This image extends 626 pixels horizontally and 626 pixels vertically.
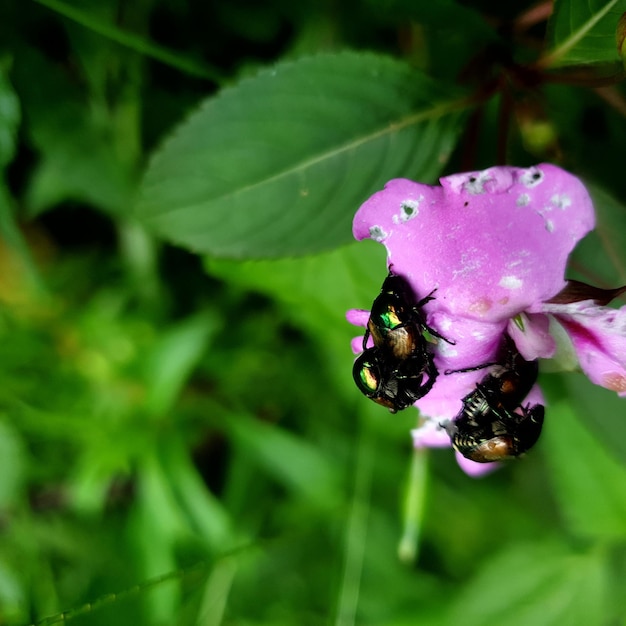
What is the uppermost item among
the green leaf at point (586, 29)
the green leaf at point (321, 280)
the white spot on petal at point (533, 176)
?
the green leaf at point (586, 29)

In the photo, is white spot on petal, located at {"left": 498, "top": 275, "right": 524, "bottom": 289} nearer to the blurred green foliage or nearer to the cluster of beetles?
the cluster of beetles

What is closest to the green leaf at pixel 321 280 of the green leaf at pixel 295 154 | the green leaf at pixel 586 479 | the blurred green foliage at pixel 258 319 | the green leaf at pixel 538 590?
the blurred green foliage at pixel 258 319

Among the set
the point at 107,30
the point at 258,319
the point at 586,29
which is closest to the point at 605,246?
the point at 586,29

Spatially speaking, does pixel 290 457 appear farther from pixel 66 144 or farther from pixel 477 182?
pixel 477 182

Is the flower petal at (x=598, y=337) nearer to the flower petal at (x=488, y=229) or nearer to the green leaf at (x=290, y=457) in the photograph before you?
the flower petal at (x=488, y=229)

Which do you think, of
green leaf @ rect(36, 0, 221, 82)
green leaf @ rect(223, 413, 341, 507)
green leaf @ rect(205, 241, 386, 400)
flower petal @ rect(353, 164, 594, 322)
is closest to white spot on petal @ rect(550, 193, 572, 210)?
flower petal @ rect(353, 164, 594, 322)

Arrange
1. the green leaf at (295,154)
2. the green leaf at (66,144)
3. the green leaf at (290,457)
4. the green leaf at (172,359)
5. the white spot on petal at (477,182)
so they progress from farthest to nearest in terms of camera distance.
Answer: the green leaf at (290,457)
the green leaf at (172,359)
the green leaf at (66,144)
the green leaf at (295,154)
the white spot on petal at (477,182)
